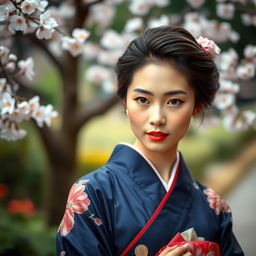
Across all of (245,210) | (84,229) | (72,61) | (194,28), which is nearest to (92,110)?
(72,61)

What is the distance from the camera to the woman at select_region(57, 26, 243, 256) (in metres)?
1.92

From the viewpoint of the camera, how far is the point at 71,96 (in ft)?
14.1

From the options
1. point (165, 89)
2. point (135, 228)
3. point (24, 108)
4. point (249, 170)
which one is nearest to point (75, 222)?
point (135, 228)

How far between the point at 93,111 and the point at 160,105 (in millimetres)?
2336

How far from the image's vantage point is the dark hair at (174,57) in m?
1.96

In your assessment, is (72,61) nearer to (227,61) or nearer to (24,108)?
(227,61)

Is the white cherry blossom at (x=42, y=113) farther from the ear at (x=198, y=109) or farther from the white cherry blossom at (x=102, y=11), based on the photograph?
the white cherry blossom at (x=102, y=11)

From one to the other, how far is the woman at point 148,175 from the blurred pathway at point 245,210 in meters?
3.77

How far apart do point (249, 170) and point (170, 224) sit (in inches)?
338

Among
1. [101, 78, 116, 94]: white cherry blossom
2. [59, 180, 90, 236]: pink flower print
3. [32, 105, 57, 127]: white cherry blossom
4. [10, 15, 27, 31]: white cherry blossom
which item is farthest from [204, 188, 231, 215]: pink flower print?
[101, 78, 116, 94]: white cherry blossom

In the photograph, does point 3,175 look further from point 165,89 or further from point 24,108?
point 165,89

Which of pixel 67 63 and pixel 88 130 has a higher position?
pixel 88 130

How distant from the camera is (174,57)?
6.44 feet

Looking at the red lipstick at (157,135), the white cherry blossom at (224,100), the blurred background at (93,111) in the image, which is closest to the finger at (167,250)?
the red lipstick at (157,135)
